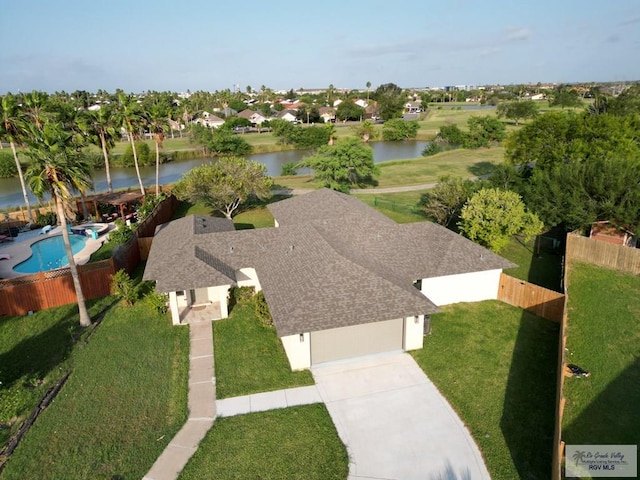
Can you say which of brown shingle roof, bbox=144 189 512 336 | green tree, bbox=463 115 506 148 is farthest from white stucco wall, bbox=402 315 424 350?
green tree, bbox=463 115 506 148

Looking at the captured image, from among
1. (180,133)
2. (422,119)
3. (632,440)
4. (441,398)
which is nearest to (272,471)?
(441,398)

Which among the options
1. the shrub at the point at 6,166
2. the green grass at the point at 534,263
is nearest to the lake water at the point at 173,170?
the shrub at the point at 6,166

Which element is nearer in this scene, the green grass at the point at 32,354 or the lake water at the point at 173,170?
the green grass at the point at 32,354

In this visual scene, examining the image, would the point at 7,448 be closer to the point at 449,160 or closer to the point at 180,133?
the point at 449,160

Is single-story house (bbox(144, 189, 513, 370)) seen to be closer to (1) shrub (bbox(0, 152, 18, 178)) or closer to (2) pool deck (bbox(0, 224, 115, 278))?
(2) pool deck (bbox(0, 224, 115, 278))

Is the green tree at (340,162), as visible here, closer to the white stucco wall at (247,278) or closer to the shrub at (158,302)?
the white stucco wall at (247,278)

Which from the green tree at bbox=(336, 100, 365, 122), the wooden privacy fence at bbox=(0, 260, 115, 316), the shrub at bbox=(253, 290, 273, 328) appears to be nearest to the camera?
the shrub at bbox=(253, 290, 273, 328)

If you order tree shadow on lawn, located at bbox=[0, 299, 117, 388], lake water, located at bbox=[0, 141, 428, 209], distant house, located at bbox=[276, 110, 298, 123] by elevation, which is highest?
distant house, located at bbox=[276, 110, 298, 123]
